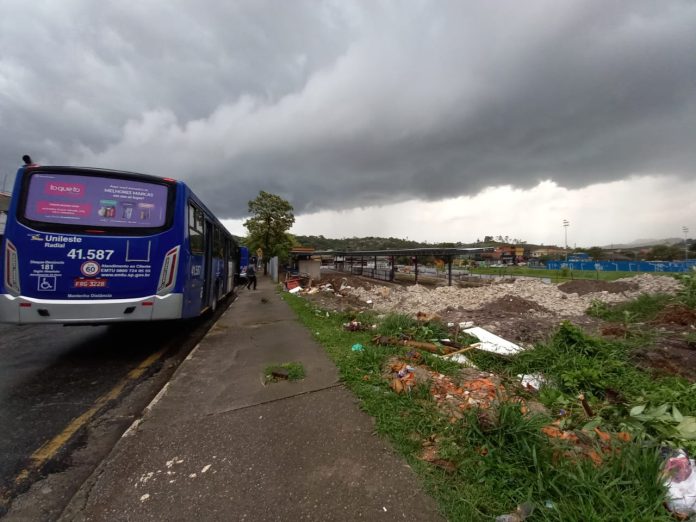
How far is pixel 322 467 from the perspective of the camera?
7.78ft

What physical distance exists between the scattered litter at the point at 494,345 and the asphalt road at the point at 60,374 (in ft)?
16.3

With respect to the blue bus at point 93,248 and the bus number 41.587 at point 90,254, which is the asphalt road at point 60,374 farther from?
the bus number 41.587 at point 90,254

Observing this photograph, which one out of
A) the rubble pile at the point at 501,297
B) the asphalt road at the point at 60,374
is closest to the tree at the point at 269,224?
the rubble pile at the point at 501,297

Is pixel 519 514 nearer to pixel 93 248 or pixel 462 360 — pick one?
pixel 462 360

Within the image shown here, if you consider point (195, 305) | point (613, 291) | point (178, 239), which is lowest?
point (613, 291)

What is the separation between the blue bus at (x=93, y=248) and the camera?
4.54 metres

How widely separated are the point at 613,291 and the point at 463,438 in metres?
20.9

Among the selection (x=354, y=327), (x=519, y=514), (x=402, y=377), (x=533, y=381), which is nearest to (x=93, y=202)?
(x=354, y=327)

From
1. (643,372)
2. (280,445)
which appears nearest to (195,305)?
(280,445)

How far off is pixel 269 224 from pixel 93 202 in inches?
1270

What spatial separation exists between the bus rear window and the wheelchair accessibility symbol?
85cm

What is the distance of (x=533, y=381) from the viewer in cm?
394

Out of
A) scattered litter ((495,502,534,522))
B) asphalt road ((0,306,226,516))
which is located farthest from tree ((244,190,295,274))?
scattered litter ((495,502,534,522))

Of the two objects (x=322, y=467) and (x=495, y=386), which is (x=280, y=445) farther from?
(x=495, y=386)
